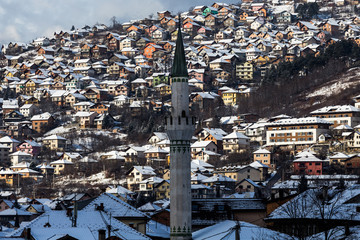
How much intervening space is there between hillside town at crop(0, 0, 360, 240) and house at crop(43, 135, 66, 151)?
290 mm

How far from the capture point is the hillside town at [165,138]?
4441 centimetres

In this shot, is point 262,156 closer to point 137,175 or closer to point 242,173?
point 242,173

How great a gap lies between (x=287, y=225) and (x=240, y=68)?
117851 mm

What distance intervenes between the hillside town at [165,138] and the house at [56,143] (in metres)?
0.29

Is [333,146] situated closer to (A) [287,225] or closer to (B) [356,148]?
(B) [356,148]

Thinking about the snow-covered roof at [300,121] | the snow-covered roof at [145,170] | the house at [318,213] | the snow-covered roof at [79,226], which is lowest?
the snow-covered roof at [145,170]

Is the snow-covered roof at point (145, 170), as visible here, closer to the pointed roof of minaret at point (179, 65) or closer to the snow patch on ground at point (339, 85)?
the snow patch on ground at point (339, 85)

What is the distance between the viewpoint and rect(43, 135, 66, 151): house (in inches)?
5162

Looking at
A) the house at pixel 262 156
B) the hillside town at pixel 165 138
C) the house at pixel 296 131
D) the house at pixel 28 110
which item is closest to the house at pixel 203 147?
the hillside town at pixel 165 138

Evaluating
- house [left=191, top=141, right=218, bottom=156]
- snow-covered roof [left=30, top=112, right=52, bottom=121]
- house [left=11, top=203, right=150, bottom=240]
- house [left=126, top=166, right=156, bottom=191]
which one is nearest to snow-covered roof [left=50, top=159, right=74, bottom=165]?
house [left=126, top=166, right=156, bottom=191]

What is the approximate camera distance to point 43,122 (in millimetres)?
142375

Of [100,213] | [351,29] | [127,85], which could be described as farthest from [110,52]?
[100,213]

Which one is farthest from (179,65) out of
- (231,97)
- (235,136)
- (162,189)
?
(231,97)

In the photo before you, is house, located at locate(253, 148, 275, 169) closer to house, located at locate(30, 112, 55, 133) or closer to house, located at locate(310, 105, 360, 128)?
house, located at locate(310, 105, 360, 128)
